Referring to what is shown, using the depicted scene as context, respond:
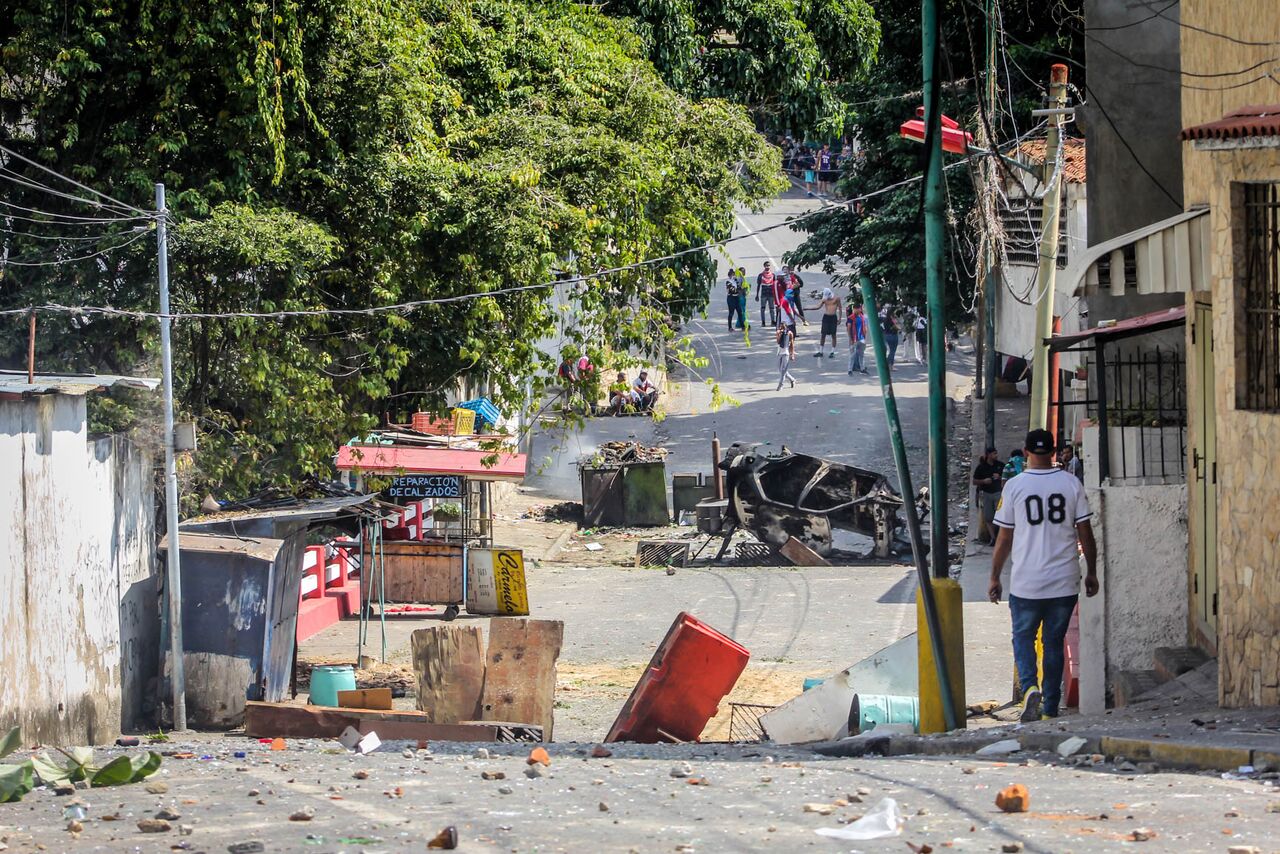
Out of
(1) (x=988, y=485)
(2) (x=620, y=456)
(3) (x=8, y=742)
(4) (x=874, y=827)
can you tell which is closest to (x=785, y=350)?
(2) (x=620, y=456)

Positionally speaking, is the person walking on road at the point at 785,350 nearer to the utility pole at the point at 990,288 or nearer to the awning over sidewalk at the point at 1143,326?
the utility pole at the point at 990,288

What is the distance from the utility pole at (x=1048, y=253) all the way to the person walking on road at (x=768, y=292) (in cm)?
1901

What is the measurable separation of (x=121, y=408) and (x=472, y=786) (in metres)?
10.4

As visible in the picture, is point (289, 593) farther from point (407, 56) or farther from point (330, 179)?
point (407, 56)

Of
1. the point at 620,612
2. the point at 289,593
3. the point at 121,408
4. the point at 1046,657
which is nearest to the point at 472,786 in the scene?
the point at 1046,657

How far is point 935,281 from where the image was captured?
808cm

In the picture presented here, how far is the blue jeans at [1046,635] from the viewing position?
8109 millimetres

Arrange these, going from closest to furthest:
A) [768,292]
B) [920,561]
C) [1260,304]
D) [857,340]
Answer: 1. [1260,304]
2. [920,561]
3. [857,340]
4. [768,292]

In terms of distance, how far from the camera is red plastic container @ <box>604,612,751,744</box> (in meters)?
10.3

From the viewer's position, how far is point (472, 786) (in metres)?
6.41

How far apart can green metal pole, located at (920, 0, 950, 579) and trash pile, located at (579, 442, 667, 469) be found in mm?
16969

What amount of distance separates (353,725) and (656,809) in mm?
5561

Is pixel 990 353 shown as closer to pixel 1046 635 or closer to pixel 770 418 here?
pixel 770 418

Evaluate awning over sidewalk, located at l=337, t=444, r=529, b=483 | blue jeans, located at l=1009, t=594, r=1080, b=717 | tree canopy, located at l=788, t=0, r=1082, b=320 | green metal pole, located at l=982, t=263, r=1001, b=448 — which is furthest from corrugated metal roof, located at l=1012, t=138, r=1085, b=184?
blue jeans, located at l=1009, t=594, r=1080, b=717
